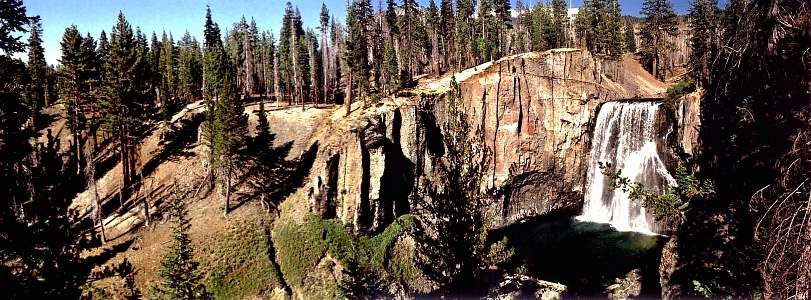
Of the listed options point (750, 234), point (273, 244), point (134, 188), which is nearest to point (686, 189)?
point (750, 234)

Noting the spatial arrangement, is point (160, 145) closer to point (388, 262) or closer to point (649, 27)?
point (388, 262)

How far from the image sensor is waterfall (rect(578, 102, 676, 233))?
4384 centimetres

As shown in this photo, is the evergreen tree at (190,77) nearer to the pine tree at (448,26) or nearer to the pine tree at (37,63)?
the pine tree at (37,63)

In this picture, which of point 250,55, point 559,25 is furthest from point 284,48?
point 559,25

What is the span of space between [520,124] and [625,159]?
11.1 meters

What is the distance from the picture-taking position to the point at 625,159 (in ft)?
151

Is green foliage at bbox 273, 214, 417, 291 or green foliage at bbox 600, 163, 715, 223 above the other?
green foliage at bbox 600, 163, 715, 223

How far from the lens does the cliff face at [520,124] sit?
45.2 m

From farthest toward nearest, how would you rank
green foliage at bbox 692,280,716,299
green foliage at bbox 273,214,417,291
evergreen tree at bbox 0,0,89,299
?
green foliage at bbox 273,214,417,291
evergreen tree at bbox 0,0,89,299
green foliage at bbox 692,280,716,299

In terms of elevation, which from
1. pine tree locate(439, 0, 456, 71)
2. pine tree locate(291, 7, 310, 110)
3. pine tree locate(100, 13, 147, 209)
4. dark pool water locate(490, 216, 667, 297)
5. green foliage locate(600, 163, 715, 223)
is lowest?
dark pool water locate(490, 216, 667, 297)

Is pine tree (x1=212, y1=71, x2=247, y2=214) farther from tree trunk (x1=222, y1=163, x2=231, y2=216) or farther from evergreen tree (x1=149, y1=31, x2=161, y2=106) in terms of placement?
evergreen tree (x1=149, y1=31, x2=161, y2=106)

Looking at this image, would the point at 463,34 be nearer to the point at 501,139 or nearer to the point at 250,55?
the point at 501,139

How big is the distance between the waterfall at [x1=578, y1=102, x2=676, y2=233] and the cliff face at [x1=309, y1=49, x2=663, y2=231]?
6.76 ft

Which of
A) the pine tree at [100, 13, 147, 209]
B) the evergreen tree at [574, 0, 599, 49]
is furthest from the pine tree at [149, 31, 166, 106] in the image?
the evergreen tree at [574, 0, 599, 49]
